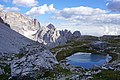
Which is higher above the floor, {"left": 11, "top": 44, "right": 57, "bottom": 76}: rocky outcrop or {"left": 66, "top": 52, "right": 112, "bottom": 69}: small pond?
{"left": 11, "top": 44, "right": 57, "bottom": 76}: rocky outcrop

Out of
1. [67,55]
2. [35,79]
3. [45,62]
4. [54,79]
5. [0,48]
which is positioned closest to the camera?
[54,79]

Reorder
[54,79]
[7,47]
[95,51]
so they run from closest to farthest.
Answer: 1. [54,79]
2. [7,47]
3. [95,51]

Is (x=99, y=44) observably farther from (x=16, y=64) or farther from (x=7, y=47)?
(x=16, y=64)

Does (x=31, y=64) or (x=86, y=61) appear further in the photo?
(x=86, y=61)

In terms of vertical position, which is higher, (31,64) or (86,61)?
(31,64)

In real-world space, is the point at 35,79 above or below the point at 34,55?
below

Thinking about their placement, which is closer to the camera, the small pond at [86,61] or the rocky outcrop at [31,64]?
the rocky outcrop at [31,64]

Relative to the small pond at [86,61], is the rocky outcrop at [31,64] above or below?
above

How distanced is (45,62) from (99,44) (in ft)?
371

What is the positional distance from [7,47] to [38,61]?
7083 cm

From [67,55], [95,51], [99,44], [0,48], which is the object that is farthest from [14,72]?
[99,44]

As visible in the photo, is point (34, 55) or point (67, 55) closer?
point (34, 55)

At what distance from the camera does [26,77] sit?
48094mm

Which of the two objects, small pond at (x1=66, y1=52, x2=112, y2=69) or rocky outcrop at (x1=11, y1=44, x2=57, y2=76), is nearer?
rocky outcrop at (x1=11, y1=44, x2=57, y2=76)
